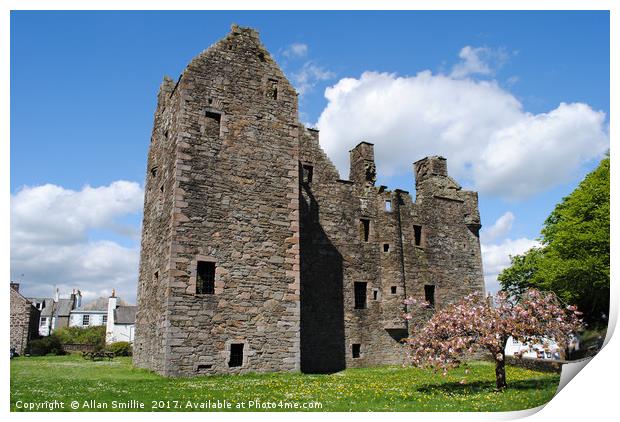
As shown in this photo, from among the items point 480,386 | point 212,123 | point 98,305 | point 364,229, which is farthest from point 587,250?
point 98,305

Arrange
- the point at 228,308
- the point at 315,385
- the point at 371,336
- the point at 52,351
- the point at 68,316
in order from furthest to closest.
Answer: the point at 68,316
the point at 52,351
the point at 371,336
the point at 228,308
the point at 315,385

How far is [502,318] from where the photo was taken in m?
12.7

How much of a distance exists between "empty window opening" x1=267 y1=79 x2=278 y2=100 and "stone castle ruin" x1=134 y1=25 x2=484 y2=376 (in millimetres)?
86

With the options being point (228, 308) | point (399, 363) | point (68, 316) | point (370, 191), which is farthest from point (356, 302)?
point (68, 316)

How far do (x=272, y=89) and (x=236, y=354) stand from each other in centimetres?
1029

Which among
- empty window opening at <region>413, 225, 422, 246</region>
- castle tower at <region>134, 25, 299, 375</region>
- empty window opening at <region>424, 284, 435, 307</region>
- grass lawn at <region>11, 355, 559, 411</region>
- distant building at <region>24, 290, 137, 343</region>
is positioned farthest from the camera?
distant building at <region>24, 290, 137, 343</region>

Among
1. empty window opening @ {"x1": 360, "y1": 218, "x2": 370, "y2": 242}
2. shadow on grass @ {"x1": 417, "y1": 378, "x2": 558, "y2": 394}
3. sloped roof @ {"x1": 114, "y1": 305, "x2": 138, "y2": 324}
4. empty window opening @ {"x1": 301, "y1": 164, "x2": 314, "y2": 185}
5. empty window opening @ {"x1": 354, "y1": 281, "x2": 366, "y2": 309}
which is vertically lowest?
shadow on grass @ {"x1": 417, "y1": 378, "x2": 558, "y2": 394}

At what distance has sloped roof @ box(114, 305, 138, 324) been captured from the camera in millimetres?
61594

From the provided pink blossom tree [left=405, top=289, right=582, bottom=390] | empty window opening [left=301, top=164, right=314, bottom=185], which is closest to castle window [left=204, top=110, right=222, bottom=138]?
empty window opening [left=301, top=164, right=314, bottom=185]

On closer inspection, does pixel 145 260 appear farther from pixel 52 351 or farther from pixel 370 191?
pixel 52 351

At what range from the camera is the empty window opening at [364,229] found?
24422 millimetres

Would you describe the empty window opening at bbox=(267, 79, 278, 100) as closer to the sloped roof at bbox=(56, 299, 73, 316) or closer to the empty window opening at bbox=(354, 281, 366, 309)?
the empty window opening at bbox=(354, 281, 366, 309)
